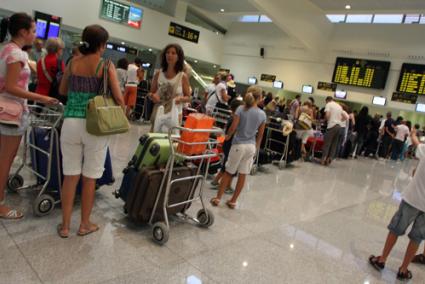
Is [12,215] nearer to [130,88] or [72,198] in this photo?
[72,198]

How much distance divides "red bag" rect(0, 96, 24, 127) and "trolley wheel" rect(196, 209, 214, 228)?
73.0 inches

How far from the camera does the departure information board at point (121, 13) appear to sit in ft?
42.2

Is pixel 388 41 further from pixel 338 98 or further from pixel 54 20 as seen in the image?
pixel 54 20

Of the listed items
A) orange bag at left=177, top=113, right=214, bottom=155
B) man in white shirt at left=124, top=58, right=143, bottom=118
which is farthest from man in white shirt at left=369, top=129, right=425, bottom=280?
man in white shirt at left=124, top=58, right=143, bottom=118

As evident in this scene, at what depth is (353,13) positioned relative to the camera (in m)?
14.3

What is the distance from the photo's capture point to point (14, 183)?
344 centimetres

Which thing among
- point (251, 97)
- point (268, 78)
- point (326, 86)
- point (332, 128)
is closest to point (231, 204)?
point (251, 97)

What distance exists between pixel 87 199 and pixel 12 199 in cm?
99

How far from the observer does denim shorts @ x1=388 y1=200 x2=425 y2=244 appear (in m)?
3.25

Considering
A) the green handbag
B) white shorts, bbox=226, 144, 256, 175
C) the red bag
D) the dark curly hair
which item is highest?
the dark curly hair

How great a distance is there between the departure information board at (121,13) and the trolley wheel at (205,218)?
11.5 metres

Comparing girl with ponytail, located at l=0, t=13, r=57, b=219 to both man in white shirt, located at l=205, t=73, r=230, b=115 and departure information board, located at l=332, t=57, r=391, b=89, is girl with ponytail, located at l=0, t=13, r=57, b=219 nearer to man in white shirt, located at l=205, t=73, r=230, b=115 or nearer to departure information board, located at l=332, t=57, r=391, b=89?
man in white shirt, located at l=205, t=73, r=230, b=115

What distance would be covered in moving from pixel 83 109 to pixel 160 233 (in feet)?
3.97

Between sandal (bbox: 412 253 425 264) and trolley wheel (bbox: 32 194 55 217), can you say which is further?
sandal (bbox: 412 253 425 264)
